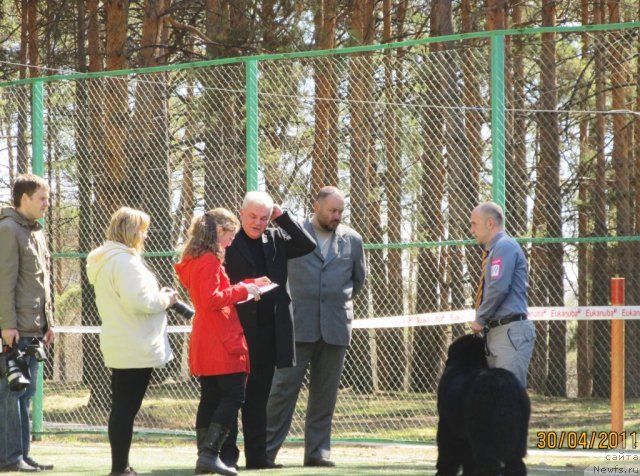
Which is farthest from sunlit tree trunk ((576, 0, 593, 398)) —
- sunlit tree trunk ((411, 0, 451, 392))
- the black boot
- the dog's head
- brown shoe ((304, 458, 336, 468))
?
the black boot

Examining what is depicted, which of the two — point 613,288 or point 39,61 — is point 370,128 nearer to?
point 39,61

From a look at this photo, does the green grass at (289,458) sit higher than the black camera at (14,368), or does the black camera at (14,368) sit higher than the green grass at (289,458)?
the black camera at (14,368)

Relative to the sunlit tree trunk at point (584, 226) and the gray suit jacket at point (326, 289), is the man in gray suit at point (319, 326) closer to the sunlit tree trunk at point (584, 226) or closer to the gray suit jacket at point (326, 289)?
the gray suit jacket at point (326, 289)

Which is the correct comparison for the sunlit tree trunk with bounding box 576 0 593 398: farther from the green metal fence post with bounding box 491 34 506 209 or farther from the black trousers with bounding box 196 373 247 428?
the black trousers with bounding box 196 373 247 428

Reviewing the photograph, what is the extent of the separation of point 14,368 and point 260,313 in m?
1.56

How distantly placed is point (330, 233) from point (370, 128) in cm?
916

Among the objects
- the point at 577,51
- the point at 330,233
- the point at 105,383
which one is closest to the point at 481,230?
the point at 330,233

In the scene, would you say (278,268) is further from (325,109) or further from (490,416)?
(325,109)

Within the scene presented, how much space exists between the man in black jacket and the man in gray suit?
50 cm

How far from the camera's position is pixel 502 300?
702 cm

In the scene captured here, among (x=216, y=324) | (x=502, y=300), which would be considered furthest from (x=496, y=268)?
(x=216, y=324)

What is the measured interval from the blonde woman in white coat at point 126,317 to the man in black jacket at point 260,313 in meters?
0.76

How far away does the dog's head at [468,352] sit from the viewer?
6785mm
